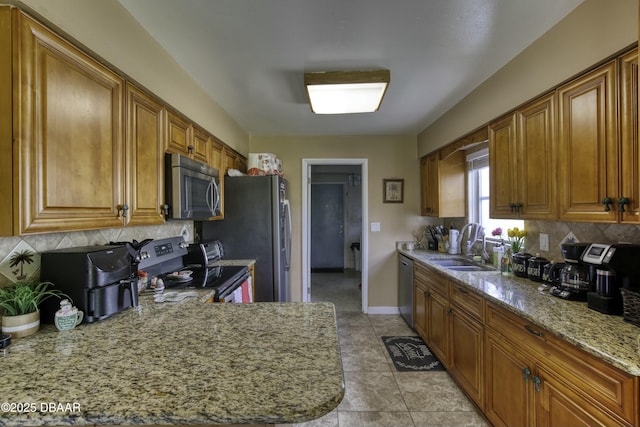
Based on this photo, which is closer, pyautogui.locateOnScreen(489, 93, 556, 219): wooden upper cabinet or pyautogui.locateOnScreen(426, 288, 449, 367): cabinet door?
pyautogui.locateOnScreen(489, 93, 556, 219): wooden upper cabinet

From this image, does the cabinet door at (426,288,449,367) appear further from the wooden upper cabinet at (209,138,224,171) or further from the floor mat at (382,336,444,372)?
the wooden upper cabinet at (209,138,224,171)

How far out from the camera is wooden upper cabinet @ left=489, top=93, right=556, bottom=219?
1652 mm

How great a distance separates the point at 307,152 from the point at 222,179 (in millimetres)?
1348

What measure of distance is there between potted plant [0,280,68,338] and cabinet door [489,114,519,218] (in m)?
2.63

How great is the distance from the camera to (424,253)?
3324 mm

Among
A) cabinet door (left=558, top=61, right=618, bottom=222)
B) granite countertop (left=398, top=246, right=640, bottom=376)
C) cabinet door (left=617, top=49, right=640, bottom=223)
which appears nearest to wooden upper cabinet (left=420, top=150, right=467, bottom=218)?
granite countertop (left=398, top=246, right=640, bottom=376)

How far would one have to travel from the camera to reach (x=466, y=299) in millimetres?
1994

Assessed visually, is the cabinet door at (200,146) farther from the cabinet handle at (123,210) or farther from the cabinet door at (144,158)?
the cabinet handle at (123,210)

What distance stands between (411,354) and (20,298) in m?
2.77

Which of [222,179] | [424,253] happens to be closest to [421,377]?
[424,253]

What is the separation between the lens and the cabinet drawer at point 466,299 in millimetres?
1830

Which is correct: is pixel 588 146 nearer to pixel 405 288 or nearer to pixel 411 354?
pixel 411 354

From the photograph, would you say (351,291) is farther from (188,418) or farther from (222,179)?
(188,418)

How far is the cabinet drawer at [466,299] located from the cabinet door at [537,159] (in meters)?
0.63
